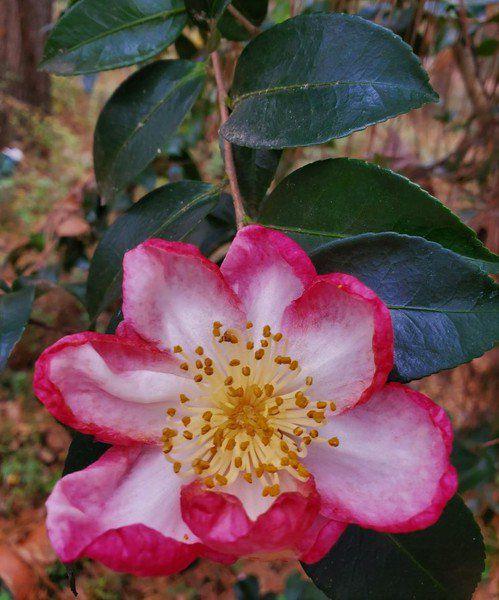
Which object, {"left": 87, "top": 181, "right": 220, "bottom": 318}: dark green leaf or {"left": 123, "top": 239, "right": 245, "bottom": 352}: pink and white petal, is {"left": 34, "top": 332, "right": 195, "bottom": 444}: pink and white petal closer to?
{"left": 123, "top": 239, "right": 245, "bottom": 352}: pink and white petal

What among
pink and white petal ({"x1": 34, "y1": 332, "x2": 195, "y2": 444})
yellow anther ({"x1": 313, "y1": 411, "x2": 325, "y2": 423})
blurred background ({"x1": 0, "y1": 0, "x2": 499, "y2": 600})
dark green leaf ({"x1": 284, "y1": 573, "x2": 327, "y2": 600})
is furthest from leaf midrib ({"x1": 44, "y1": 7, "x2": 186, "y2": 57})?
dark green leaf ({"x1": 284, "y1": 573, "x2": 327, "y2": 600})

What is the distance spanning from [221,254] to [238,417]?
3.65 feet

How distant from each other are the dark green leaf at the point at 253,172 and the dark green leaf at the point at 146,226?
0.11ft

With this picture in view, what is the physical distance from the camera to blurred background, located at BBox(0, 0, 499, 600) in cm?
109

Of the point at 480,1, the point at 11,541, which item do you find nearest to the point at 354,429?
the point at 480,1

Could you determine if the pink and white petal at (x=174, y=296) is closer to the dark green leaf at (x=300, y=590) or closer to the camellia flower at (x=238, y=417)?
the camellia flower at (x=238, y=417)

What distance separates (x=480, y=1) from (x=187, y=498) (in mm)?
1028

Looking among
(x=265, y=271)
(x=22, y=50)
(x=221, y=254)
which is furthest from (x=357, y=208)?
(x=22, y=50)

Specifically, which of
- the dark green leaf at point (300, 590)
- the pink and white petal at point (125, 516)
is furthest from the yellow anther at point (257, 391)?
the dark green leaf at point (300, 590)

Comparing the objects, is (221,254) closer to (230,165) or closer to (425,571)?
(230,165)

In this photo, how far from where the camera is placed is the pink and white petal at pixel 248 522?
384 mm

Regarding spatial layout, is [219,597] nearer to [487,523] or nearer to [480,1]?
[487,523]

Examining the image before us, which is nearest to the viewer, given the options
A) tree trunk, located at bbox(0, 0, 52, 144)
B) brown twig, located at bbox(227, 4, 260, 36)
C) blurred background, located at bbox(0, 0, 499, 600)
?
brown twig, located at bbox(227, 4, 260, 36)

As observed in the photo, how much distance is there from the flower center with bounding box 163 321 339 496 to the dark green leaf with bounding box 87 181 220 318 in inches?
5.3
